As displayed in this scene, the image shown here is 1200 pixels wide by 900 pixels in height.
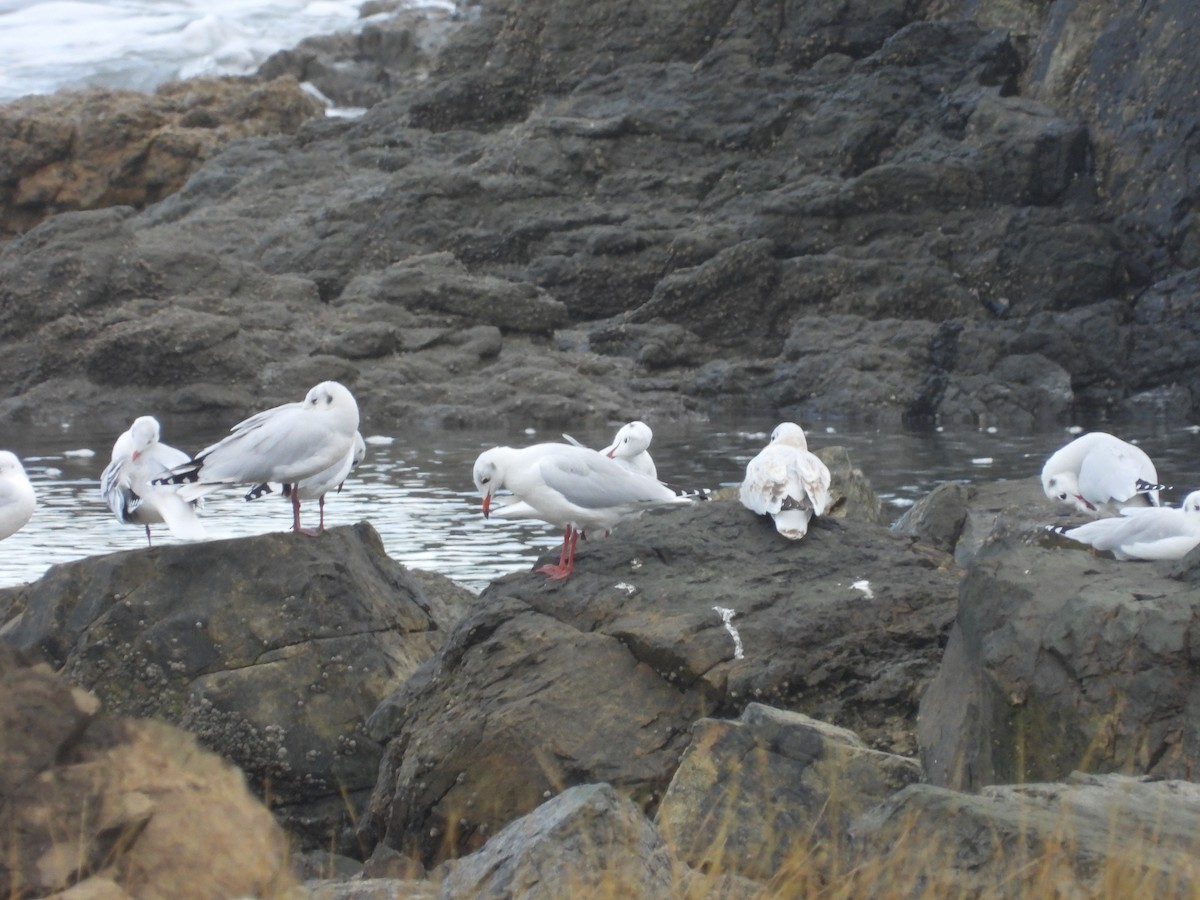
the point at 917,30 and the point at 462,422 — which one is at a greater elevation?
the point at 917,30

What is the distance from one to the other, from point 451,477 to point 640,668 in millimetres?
10814

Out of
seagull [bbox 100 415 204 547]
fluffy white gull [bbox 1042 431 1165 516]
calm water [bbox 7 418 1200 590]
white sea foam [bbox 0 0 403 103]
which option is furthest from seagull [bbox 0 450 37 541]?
white sea foam [bbox 0 0 403 103]

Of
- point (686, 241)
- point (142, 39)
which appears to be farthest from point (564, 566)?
point (142, 39)

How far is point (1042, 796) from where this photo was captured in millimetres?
3898

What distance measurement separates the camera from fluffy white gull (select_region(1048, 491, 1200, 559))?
6547 mm

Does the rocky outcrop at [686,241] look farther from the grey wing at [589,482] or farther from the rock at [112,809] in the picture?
the rock at [112,809]

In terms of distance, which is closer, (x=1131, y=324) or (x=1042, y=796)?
(x=1042, y=796)

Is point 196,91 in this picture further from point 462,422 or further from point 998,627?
point 998,627

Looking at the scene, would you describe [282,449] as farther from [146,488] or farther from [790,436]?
[790,436]

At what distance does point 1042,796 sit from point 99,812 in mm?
2169

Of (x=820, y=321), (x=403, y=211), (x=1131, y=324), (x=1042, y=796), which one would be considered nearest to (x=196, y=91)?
(x=403, y=211)

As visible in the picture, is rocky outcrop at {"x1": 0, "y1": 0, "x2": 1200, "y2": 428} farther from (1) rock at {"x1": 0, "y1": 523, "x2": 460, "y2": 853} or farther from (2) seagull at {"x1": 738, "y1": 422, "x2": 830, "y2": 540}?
(2) seagull at {"x1": 738, "y1": 422, "x2": 830, "y2": 540}

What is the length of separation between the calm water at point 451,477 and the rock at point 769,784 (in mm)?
1981

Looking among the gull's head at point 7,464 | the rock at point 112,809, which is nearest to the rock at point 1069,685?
the rock at point 112,809
